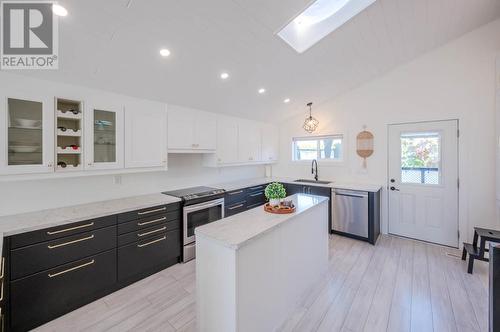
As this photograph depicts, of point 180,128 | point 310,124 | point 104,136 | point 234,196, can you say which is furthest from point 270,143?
point 104,136

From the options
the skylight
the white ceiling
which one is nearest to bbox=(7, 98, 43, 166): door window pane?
the white ceiling

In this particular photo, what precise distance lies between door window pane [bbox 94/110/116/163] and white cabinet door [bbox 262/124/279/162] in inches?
117

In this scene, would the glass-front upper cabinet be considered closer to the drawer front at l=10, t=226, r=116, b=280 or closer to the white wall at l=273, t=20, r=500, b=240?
the drawer front at l=10, t=226, r=116, b=280

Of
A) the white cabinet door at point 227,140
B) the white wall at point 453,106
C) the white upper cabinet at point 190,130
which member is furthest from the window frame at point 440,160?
the white upper cabinet at point 190,130

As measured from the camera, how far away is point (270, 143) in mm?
4965

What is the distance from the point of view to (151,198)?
2.88 m

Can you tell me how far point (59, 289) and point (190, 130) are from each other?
2.30 metres

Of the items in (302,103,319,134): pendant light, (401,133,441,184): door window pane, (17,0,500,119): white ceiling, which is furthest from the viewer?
(302,103,319,134): pendant light

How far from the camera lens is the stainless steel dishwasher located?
3.53m

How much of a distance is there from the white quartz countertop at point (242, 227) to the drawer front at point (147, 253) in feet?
4.25

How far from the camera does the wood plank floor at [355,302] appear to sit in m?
1.87

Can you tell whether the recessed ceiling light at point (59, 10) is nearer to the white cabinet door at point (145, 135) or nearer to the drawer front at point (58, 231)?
the white cabinet door at point (145, 135)

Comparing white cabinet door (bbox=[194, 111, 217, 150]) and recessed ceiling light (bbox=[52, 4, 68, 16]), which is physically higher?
recessed ceiling light (bbox=[52, 4, 68, 16])

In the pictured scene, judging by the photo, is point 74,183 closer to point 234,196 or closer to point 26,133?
point 26,133
